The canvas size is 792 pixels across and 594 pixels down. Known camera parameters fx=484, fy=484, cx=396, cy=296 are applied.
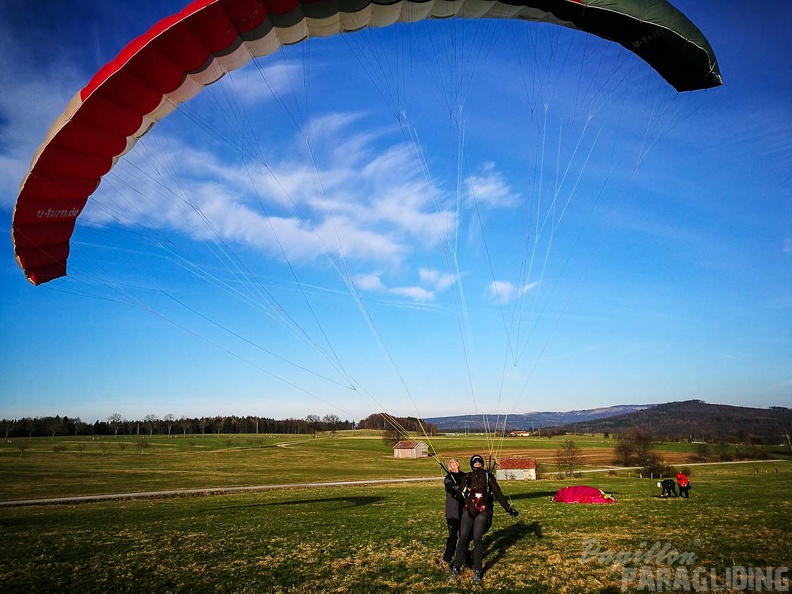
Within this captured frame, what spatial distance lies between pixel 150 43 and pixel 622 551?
11.3m

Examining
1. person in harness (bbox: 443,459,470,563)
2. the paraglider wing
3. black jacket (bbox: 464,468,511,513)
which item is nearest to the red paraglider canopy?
person in harness (bbox: 443,459,470,563)

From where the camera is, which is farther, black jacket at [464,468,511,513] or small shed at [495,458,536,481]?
small shed at [495,458,536,481]

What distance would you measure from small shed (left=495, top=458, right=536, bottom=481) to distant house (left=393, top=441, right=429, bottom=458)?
106 ft

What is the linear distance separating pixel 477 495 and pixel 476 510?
0.20m

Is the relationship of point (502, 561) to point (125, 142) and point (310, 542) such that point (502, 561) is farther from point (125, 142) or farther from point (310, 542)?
point (125, 142)

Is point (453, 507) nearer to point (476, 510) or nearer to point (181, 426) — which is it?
point (476, 510)

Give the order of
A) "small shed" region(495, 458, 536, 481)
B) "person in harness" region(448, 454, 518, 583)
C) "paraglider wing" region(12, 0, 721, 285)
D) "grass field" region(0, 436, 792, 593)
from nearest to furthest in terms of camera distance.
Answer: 1. "grass field" region(0, 436, 792, 593)
2. "person in harness" region(448, 454, 518, 583)
3. "paraglider wing" region(12, 0, 721, 285)
4. "small shed" region(495, 458, 536, 481)

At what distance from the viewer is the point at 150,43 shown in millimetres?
8211

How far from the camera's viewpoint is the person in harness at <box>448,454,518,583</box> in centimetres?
663

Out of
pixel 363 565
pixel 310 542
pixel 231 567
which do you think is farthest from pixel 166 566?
pixel 363 565

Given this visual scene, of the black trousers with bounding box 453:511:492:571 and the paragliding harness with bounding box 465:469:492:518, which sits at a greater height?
the paragliding harness with bounding box 465:469:492:518

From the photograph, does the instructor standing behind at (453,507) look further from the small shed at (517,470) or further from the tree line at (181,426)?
the tree line at (181,426)

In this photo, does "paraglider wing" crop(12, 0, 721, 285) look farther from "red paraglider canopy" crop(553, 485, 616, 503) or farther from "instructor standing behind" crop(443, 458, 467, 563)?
"red paraglider canopy" crop(553, 485, 616, 503)

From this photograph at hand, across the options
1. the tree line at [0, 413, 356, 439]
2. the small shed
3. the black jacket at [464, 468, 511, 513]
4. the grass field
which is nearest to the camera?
the grass field
